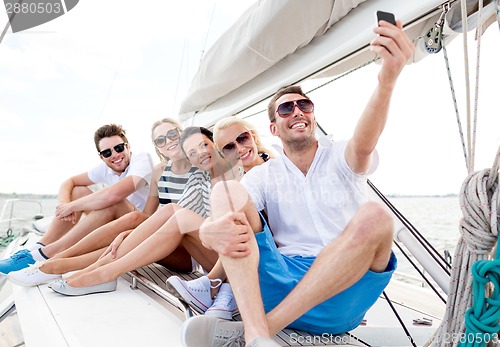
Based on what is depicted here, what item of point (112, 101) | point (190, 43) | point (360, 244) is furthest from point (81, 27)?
point (360, 244)

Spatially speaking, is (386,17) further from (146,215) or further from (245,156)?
(146,215)

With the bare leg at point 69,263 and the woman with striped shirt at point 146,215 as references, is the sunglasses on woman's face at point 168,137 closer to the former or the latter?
the woman with striped shirt at point 146,215

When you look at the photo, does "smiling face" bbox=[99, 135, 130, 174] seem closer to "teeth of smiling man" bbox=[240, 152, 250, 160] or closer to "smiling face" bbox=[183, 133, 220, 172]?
"smiling face" bbox=[183, 133, 220, 172]

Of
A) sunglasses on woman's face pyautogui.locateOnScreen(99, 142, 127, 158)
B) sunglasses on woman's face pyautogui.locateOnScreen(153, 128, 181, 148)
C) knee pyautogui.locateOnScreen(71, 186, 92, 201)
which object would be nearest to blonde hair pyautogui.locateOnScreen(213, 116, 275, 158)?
sunglasses on woman's face pyautogui.locateOnScreen(153, 128, 181, 148)

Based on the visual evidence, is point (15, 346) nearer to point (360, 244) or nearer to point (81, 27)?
point (360, 244)

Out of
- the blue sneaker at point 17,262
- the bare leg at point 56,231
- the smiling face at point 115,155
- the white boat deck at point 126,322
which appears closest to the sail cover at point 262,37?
the smiling face at point 115,155

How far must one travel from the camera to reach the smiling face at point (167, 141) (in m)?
2.40

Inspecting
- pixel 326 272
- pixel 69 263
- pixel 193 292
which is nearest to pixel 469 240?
pixel 326 272

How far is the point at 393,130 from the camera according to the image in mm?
1834

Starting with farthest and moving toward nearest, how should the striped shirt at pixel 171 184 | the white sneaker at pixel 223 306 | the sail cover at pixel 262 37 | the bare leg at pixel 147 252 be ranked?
the striped shirt at pixel 171 184 < the bare leg at pixel 147 252 < the sail cover at pixel 262 37 < the white sneaker at pixel 223 306

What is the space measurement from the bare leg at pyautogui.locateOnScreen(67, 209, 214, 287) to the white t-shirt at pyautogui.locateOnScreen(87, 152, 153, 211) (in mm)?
776

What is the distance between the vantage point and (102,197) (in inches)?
96.3

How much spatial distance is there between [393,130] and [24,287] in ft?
5.93

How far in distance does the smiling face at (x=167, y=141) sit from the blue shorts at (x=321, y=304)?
1.17m
